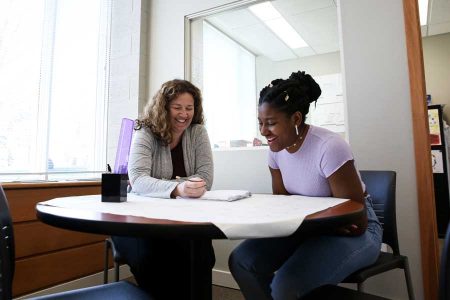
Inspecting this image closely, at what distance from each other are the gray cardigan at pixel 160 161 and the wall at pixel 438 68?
4164 mm

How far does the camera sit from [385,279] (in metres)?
1.79

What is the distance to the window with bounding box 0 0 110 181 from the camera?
2051 mm

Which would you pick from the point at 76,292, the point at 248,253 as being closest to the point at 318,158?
the point at 248,253

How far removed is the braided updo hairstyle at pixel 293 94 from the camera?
1259mm

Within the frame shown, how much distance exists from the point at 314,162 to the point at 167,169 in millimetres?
729

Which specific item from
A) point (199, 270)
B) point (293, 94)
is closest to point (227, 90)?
point (293, 94)

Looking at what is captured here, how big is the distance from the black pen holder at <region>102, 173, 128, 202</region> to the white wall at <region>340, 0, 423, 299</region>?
1.44 m

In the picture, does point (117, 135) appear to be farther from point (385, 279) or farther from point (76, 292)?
point (385, 279)

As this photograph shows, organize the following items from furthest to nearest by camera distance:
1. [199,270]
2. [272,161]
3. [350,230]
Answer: [272,161] < [350,230] < [199,270]

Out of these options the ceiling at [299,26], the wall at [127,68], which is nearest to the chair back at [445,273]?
the wall at [127,68]

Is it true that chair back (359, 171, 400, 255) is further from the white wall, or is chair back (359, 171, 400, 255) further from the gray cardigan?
the gray cardigan

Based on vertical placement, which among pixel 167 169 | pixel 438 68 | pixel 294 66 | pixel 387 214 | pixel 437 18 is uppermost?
pixel 437 18

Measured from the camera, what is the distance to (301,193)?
1.29m

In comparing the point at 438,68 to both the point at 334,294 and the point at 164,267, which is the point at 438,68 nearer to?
the point at 334,294
